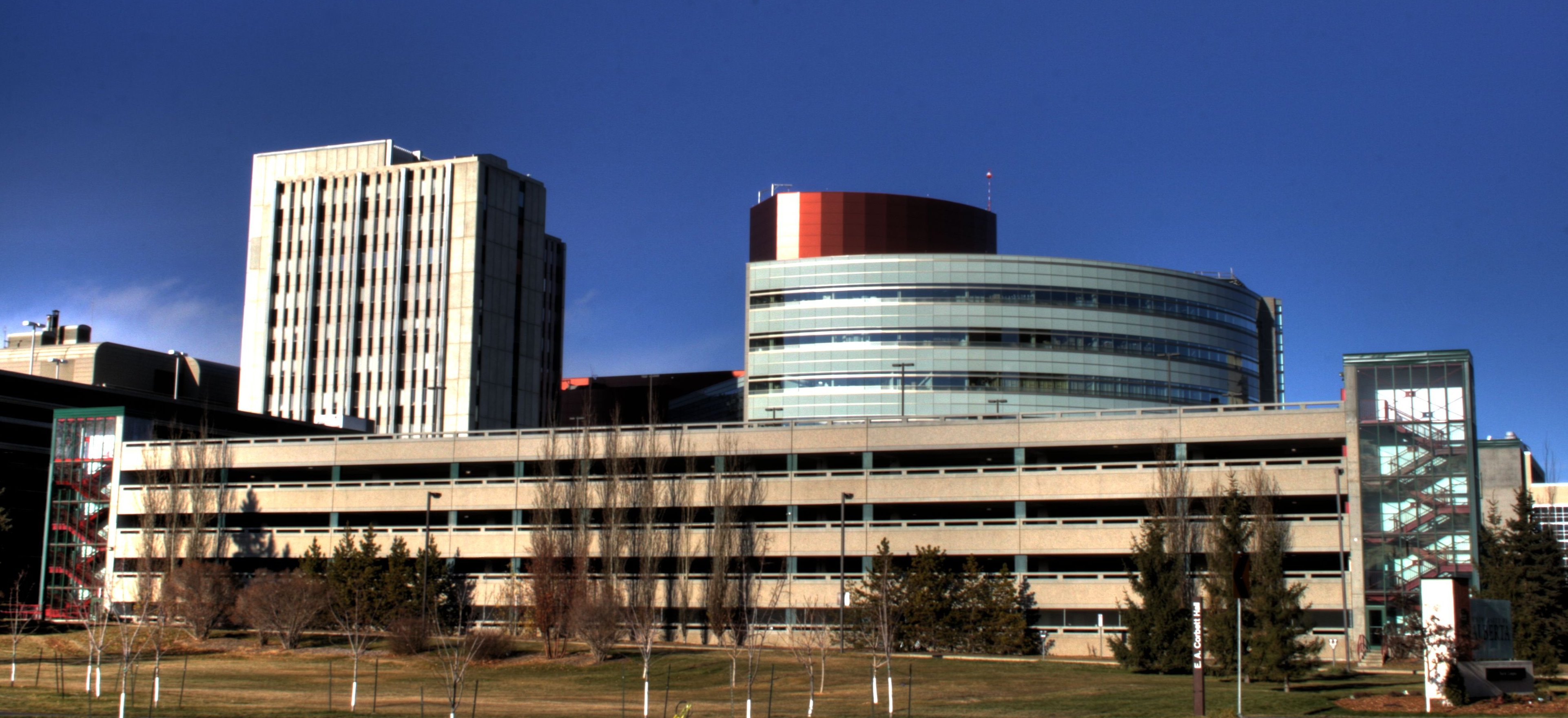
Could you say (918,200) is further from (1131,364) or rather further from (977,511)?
(977,511)

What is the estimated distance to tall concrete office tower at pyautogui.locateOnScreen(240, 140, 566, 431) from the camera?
443 feet

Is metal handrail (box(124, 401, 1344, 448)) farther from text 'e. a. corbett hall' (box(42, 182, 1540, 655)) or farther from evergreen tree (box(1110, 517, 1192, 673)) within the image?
evergreen tree (box(1110, 517, 1192, 673))

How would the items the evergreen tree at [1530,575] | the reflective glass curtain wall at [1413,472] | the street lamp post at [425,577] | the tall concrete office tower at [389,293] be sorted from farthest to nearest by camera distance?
the tall concrete office tower at [389,293], the street lamp post at [425,577], the reflective glass curtain wall at [1413,472], the evergreen tree at [1530,575]

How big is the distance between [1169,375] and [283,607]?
236 feet

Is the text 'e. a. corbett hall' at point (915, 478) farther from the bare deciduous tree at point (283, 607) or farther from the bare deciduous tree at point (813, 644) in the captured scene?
the bare deciduous tree at point (283, 607)

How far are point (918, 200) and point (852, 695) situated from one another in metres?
87.6

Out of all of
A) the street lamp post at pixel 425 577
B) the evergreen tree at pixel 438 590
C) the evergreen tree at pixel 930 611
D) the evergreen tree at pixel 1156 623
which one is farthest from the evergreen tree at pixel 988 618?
the street lamp post at pixel 425 577

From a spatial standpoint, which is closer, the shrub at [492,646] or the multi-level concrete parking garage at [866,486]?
the shrub at [492,646]

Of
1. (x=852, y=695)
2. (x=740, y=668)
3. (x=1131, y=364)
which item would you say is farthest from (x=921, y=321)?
(x=852, y=695)

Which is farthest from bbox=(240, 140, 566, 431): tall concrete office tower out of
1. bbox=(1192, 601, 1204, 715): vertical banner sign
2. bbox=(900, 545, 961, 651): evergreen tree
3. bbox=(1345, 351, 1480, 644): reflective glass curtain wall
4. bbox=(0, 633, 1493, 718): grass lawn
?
bbox=(1192, 601, 1204, 715): vertical banner sign

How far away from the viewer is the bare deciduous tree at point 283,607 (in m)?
70.6

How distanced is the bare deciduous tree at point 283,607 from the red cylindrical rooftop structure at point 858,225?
2539 inches

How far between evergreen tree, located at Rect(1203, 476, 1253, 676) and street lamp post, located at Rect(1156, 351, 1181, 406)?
4795cm

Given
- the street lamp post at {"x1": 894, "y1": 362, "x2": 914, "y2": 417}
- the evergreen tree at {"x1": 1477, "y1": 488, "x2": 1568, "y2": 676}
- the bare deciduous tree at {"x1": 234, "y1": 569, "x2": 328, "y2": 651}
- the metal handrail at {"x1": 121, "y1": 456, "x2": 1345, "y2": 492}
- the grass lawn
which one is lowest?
the grass lawn
